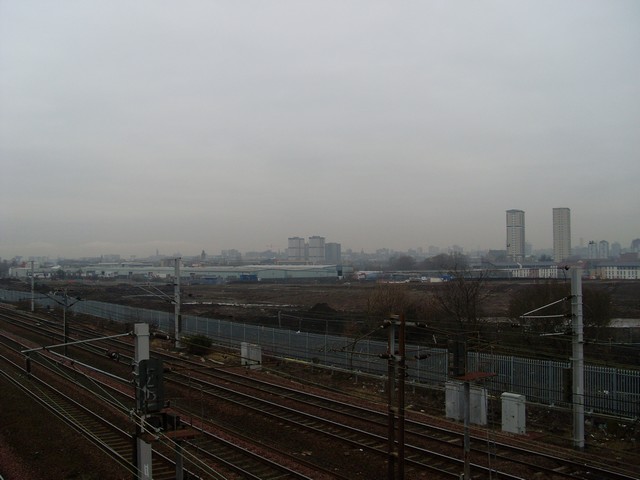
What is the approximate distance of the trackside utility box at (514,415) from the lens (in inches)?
551

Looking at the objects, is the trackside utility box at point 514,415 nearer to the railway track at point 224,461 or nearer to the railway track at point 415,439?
the railway track at point 415,439

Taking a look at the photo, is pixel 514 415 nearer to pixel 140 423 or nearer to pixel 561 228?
pixel 140 423

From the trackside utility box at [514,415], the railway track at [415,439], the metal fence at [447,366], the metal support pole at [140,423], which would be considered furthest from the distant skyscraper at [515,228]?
the metal support pole at [140,423]

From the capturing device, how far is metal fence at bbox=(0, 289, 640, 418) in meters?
15.3

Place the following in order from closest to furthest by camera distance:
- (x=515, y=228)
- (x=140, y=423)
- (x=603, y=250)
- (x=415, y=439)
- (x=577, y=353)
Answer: (x=140, y=423) < (x=415, y=439) < (x=577, y=353) < (x=515, y=228) < (x=603, y=250)

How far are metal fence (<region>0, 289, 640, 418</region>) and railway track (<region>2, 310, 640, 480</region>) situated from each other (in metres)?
1.46

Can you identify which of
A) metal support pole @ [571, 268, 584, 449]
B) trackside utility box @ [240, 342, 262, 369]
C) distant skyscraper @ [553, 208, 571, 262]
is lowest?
trackside utility box @ [240, 342, 262, 369]

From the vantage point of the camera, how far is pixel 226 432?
44.6 feet

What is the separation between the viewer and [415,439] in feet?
42.1

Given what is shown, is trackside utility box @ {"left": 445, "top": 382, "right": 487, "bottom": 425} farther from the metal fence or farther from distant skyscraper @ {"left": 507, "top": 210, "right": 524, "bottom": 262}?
distant skyscraper @ {"left": 507, "top": 210, "right": 524, "bottom": 262}

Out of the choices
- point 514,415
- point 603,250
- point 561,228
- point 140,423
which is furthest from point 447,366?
point 603,250

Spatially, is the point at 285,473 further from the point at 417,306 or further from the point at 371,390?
the point at 417,306

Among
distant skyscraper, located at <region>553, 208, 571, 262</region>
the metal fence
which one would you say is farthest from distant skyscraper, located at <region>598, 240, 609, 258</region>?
the metal fence

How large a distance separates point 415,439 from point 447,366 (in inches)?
74.2
